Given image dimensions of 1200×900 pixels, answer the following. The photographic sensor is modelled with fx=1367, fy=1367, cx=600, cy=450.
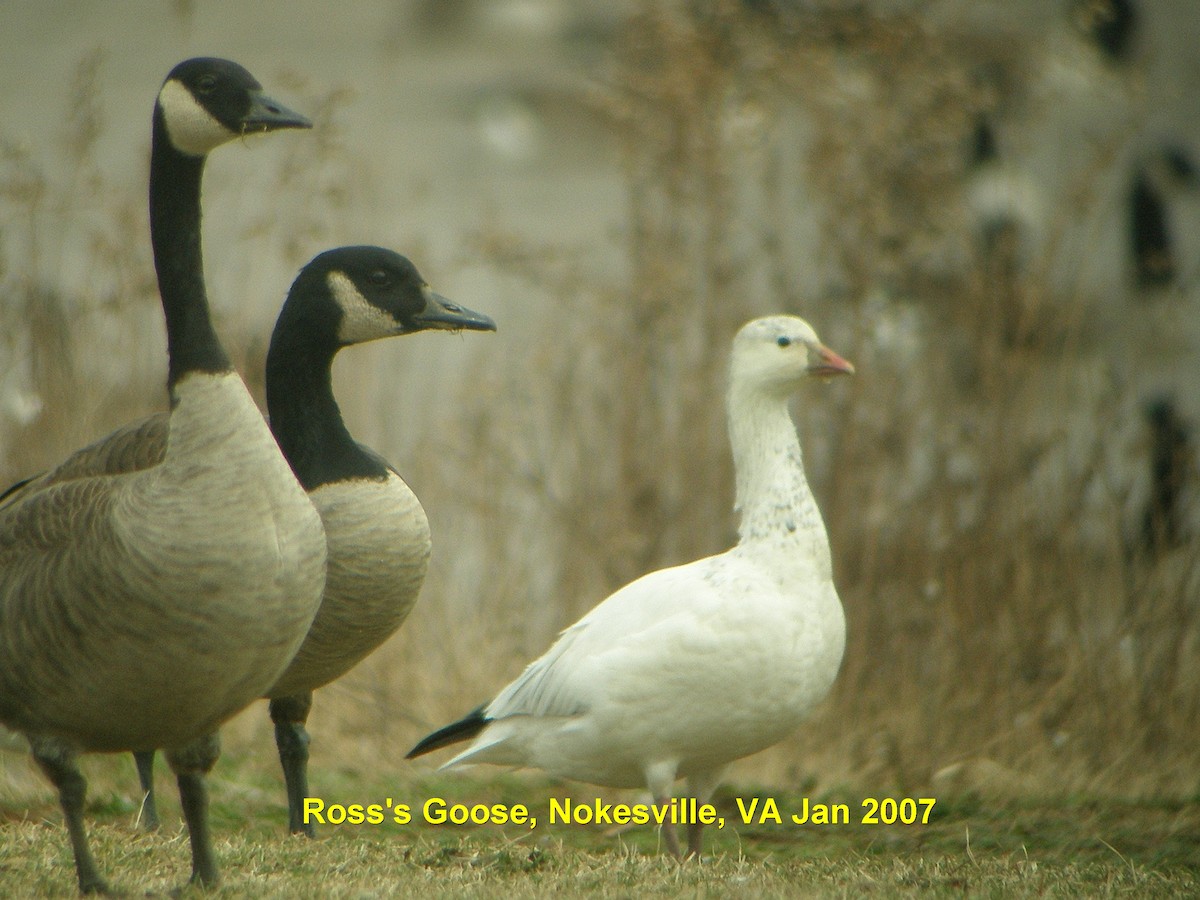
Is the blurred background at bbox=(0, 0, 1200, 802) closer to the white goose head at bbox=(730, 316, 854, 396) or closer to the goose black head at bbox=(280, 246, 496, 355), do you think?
the goose black head at bbox=(280, 246, 496, 355)

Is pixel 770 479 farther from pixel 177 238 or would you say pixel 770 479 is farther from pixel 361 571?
pixel 177 238

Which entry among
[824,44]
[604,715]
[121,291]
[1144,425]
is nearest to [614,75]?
[824,44]

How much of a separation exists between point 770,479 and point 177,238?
6.35 feet

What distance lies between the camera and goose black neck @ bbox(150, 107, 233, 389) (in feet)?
10.7

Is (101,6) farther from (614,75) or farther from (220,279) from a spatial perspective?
(614,75)

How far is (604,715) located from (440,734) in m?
0.61

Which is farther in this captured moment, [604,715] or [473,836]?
[473,836]

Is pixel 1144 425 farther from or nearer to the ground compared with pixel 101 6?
nearer to the ground

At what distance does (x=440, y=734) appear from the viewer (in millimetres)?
4320

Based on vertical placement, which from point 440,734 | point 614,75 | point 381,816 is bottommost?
point 381,816

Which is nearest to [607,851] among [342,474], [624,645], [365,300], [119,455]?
[624,645]

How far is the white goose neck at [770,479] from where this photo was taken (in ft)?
13.6

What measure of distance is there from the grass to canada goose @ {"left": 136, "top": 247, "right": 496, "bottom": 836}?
439 mm

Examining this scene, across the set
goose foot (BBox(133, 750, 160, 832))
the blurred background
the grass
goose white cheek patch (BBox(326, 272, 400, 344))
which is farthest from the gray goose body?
the blurred background
